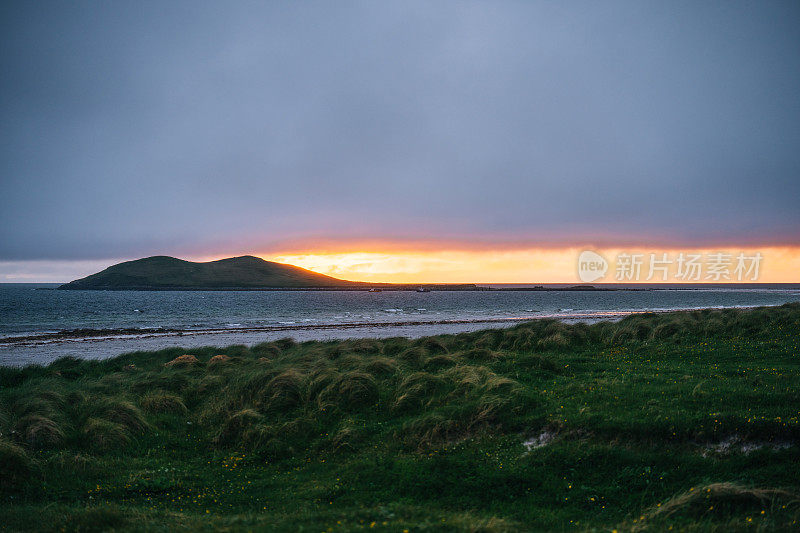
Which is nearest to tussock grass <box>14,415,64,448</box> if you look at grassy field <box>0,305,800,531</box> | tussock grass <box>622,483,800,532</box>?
grassy field <box>0,305,800,531</box>

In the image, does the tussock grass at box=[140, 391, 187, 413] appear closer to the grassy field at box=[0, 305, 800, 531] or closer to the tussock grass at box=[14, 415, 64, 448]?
the grassy field at box=[0, 305, 800, 531]

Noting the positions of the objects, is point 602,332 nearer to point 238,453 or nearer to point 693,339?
point 693,339

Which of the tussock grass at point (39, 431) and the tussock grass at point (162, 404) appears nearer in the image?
the tussock grass at point (39, 431)

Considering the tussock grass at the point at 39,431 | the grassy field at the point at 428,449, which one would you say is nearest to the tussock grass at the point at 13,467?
the grassy field at the point at 428,449

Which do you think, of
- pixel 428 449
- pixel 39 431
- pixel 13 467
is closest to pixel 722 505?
pixel 428 449

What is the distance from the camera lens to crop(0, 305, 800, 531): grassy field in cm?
680

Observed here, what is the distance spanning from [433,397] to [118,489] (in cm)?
810

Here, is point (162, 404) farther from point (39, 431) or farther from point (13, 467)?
point (13, 467)

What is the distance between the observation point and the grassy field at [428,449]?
22.3 feet

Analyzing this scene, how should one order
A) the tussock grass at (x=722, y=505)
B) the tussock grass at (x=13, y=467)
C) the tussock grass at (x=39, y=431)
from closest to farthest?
1. the tussock grass at (x=722, y=505)
2. the tussock grass at (x=13, y=467)
3. the tussock grass at (x=39, y=431)

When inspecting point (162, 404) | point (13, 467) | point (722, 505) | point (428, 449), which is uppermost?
point (722, 505)

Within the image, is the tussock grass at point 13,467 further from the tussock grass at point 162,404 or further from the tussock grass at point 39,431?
the tussock grass at point 162,404

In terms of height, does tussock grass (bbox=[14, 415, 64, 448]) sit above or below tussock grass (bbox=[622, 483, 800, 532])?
below

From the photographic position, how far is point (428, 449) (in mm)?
10023
